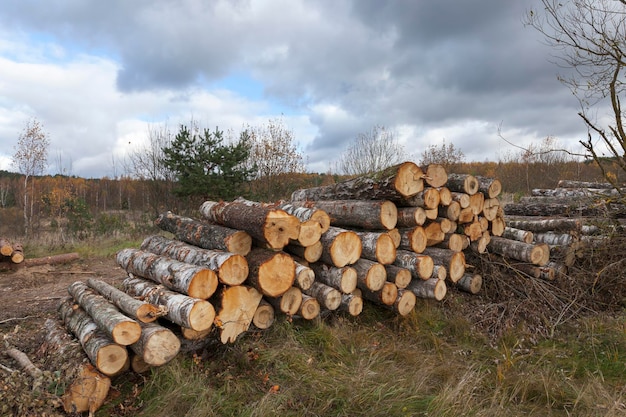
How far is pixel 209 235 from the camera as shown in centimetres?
461

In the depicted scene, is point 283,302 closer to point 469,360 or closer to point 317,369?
point 317,369

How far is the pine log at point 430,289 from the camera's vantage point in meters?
4.82

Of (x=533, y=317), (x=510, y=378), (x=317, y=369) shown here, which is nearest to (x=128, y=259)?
(x=317, y=369)

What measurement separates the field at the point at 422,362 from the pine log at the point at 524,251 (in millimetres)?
250

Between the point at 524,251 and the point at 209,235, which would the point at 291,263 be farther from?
the point at 524,251

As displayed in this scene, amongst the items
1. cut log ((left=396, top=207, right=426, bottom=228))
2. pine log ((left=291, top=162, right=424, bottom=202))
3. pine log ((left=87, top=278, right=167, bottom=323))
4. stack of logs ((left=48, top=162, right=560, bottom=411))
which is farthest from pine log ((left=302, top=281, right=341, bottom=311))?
pine log ((left=87, top=278, right=167, bottom=323))

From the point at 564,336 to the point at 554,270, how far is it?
135 cm

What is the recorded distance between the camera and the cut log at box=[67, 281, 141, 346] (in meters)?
3.12

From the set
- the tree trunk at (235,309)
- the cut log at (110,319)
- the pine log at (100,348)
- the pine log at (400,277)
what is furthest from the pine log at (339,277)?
the pine log at (100,348)

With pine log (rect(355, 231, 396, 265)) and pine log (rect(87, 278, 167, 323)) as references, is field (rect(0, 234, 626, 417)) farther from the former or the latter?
pine log (rect(355, 231, 396, 265))

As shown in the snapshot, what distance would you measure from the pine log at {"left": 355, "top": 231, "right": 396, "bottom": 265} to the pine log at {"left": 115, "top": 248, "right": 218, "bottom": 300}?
1987 mm

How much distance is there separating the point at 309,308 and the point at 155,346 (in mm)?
1691

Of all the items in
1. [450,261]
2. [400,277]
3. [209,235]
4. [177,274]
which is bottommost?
[400,277]

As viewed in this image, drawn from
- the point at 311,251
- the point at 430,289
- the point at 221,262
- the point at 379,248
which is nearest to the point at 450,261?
the point at 430,289
